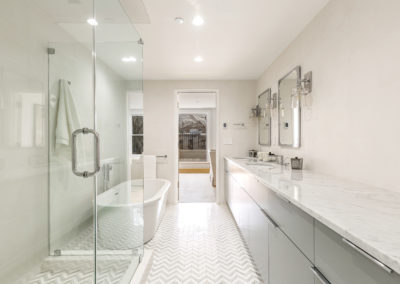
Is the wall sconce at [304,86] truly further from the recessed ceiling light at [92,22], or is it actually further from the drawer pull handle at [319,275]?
the recessed ceiling light at [92,22]

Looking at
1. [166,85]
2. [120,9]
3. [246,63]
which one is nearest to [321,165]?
[246,63]

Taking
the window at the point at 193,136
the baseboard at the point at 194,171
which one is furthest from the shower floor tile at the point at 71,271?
the window at the point at 193,136

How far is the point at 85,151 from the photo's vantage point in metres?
1.53

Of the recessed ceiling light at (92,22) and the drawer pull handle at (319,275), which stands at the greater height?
the recessed ceiling light at (92,22)

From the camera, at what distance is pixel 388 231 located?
0.70 m

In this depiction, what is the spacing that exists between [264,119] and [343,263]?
3.00 m

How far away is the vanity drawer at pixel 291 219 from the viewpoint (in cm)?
99

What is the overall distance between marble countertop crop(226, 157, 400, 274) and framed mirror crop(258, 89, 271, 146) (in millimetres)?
1938

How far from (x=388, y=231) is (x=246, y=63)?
2.93 metres

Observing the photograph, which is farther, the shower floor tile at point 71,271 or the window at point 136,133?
the window at point 136,133

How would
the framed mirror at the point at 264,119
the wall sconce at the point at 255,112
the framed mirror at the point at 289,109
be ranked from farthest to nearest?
the wall sconce at the point at 255,112 → the framed mirror at the point at 264,119 → the framed mirror at the point at 289,109

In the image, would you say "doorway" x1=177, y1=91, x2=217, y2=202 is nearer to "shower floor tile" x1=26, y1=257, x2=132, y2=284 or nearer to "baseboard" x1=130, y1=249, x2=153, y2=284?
"baseboard" x1=130, y1=249, x2=153, y2=284

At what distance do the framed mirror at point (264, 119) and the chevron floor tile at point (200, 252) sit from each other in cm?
134

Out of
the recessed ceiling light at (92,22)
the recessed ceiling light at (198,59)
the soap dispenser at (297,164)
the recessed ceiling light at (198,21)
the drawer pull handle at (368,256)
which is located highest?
the recessed ceiling light at (198,59)
